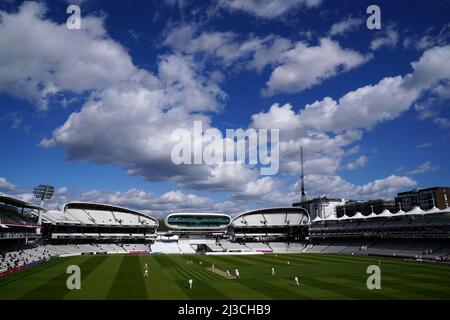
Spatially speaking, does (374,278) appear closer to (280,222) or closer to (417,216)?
(417,216)

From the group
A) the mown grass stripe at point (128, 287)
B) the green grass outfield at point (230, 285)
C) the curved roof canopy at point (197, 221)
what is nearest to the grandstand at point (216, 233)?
the curved roof canopy at point (197, 221)

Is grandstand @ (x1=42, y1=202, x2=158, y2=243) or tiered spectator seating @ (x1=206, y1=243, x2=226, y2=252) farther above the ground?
grandstand @ (x1=42, y1=202, x2=158, y2=243)

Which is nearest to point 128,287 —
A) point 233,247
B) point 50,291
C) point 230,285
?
point 50,291

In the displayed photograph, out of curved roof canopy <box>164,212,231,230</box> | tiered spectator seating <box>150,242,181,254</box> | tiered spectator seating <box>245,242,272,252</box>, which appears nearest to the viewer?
Result: tiered spectator seating <box>150,242,181,254</box>

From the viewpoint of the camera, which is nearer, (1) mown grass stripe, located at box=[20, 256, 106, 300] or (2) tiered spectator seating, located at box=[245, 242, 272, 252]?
(1) mown grass stripe, located at box=[20, 256, 106, 300]

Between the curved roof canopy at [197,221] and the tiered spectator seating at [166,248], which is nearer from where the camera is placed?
the tiered spectator seating at [166,248]

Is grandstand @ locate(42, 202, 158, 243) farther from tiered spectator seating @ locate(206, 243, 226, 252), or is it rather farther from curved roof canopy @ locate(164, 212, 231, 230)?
tiered spectator seating @ locate(206, 243, 226, 252)

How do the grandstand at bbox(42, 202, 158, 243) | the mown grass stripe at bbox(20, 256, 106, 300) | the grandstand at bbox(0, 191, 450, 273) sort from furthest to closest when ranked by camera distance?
the grandstand at bbox(42, 202, 158, 243), the grandstand at bbox(0, 191, 450, 273), the mown grass stripe at bbox(20, 256, 106, 300)

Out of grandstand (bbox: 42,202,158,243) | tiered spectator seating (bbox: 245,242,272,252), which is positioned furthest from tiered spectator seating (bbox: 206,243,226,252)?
grandstand (bbox: 42,202,158,243)

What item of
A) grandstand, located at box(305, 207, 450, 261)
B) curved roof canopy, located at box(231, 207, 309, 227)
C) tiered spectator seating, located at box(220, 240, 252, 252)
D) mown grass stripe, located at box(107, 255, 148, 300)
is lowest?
tiered spectator seating, located at box(220, 240, 252, 252)

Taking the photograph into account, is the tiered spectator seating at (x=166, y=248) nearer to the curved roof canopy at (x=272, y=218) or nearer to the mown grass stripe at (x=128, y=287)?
the curved roof canopy at (x=272, y=218)

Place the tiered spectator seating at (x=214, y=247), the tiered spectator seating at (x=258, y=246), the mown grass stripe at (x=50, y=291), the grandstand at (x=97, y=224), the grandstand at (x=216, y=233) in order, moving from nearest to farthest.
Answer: the mown grass stripe at (x=50, y=291), the grandstand at (x=216, y=233), the grandstand at (x=97, y=224), the tiered spectator seating at (x=214, y=247), the tiered spectator seating at (x=258, y=246)

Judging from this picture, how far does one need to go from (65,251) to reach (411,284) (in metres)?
85.0

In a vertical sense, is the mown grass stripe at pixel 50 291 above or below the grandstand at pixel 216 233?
below
